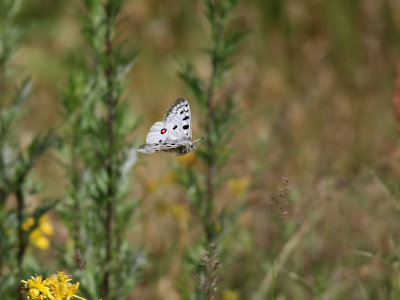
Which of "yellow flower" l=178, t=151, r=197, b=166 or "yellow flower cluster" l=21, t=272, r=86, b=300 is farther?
"yellow flower" l=178, t=151, r=197, b=166

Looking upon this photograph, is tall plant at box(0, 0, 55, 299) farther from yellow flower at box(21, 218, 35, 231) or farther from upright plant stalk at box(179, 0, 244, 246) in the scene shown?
upright plant stalk at box(179, 0, 244, 246)

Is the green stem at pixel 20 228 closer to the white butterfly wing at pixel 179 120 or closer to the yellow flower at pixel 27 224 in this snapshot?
the yellow flower at pixel 27 224

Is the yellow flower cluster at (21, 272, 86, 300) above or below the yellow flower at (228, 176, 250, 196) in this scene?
below

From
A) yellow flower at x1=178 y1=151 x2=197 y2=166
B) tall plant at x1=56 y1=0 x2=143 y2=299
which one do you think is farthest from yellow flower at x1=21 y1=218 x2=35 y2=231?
yellow flower at x1=178 y1=151 x2=197 y2=166

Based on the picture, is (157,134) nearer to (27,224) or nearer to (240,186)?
(27,224)

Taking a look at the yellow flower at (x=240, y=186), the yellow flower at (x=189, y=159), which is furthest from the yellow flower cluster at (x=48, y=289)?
the yellow flower at (x=240, y=186)

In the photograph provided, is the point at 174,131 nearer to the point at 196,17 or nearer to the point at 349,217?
the point at 349,217

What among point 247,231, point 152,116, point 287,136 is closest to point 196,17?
point 152,116
